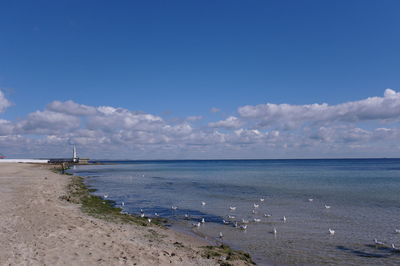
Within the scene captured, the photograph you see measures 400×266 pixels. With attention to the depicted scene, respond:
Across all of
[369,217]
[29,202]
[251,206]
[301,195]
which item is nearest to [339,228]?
[369,217]

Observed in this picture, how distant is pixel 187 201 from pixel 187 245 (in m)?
17.7

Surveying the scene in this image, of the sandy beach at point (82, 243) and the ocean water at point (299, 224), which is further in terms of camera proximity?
the ocean water at point (299, 224)

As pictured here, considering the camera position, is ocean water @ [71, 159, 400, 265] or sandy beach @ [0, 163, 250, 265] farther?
ocean water @ [71, 159, 400, 265]

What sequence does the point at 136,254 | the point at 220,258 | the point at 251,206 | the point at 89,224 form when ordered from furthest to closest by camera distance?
the point at 251,206 < the point at 89,224 < the point at 220,258 < the point at 136,254

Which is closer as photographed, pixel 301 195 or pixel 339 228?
pixel 339 228

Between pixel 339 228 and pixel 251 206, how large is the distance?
9.99 m

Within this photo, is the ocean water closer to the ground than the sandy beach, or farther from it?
closer to the ground

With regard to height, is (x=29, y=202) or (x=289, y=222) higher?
(x=29, y=202)

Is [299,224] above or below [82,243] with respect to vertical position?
below

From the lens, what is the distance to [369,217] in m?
24.3

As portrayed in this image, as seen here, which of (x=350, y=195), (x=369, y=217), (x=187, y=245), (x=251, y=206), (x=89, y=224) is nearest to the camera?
(x=187, y=245)

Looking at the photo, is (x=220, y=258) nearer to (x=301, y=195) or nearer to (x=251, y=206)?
(x=251, y=206)

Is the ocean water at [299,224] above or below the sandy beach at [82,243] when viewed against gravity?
below

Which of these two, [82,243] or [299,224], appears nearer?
[82,243]
